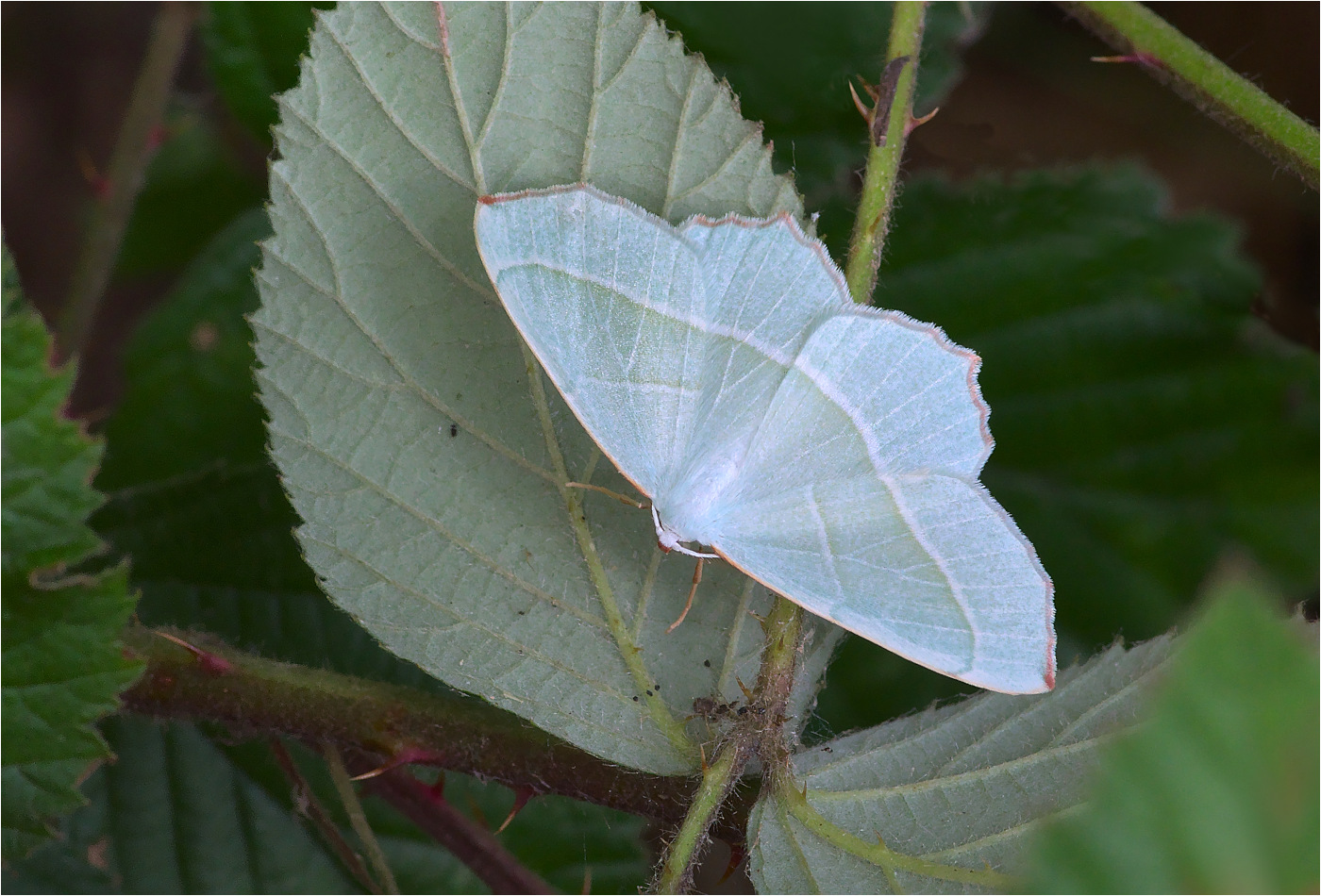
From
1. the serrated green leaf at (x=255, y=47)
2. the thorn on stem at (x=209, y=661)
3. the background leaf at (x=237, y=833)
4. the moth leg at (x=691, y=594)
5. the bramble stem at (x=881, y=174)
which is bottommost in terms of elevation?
the background leaf at (x=237, y=833)

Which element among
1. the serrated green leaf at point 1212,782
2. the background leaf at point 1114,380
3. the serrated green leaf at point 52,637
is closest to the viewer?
the serrated green leaf at point 1212,782

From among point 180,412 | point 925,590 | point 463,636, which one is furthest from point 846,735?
point 180,412

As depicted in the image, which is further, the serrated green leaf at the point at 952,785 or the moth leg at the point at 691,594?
the moth leg at the point at 691,594

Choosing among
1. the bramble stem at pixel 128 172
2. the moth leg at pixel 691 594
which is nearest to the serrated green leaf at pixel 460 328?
the moth leg at pixel 691 594

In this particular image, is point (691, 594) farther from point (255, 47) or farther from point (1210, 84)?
point (255, 47)

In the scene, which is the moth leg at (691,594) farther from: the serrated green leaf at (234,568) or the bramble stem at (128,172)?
the bramble stem at (128,172)

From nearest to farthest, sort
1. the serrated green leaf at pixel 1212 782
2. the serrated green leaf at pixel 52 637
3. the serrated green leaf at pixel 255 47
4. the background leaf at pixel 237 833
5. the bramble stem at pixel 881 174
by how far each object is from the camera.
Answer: the serrated green leaf at pixel 1212 782 → the serrated green leaf at pixel 52 637 → the bramble stem at pixel 881 174 → the background leaf at pixel 237 833 → the serrated green leaf at pixel 255 47

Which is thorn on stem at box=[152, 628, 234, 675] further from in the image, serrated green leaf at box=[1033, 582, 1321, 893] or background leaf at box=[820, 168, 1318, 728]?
background leaf at box=[820, 168, 1318, 728]
